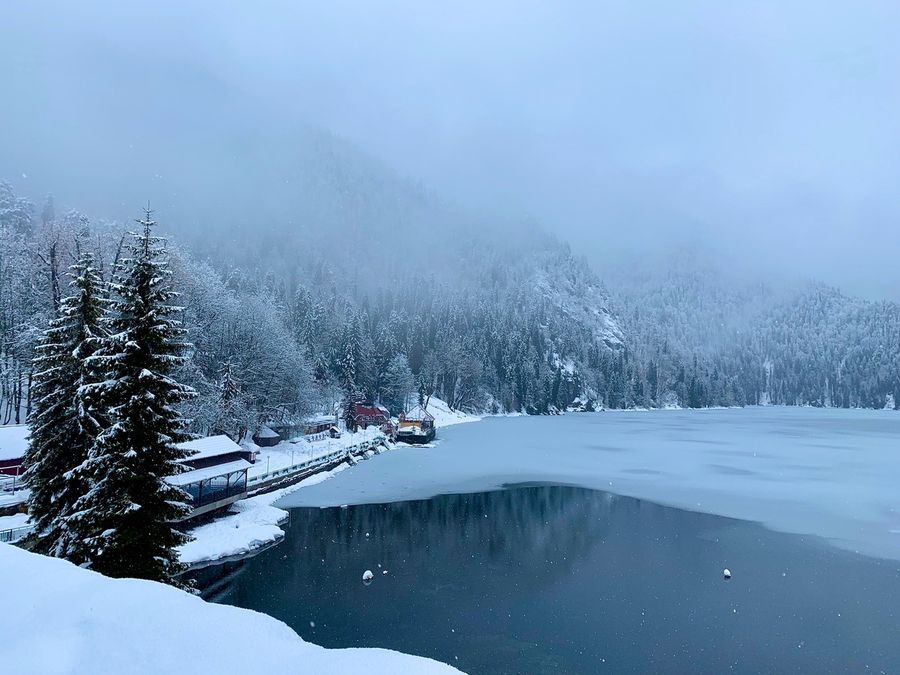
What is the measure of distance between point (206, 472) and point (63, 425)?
1775 cm

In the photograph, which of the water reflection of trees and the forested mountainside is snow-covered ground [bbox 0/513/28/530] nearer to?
the forested mountainside

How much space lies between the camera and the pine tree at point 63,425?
1919cm

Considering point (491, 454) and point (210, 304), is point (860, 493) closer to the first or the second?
point (491, 454)

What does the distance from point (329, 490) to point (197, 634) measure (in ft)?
142

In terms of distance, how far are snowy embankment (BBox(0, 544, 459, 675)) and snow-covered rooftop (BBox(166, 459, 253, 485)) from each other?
2659 centimetres

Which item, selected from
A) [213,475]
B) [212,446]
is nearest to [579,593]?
[213,475]

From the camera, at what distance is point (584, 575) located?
92.9ft

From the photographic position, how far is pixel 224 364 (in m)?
58.1

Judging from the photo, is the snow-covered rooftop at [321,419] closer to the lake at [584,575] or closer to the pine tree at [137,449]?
the lake at [584,575]

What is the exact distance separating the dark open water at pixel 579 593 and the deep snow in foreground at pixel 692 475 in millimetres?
6477

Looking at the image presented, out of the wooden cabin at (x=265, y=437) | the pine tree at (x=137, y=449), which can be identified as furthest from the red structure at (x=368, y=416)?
the pine tree at (x=137, y=449)

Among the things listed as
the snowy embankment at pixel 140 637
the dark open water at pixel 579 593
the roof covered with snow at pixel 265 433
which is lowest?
the dark open water at pixel 579 593

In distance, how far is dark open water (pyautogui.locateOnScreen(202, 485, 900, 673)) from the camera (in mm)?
20422

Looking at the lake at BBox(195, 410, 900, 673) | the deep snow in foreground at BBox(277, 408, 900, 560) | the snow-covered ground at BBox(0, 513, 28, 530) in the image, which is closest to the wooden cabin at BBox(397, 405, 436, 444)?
the deep snow in foreground at BBox(277, 408, 900, 560)
